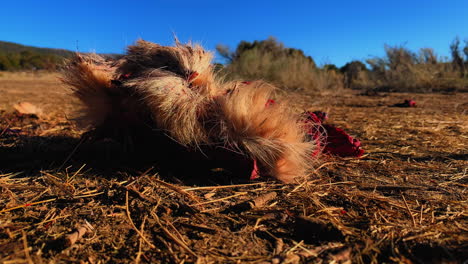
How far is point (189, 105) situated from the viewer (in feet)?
5.28

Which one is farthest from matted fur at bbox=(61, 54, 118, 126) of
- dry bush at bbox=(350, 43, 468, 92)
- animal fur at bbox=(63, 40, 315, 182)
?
dry bush at bbox=(350, 43, 468, 92)

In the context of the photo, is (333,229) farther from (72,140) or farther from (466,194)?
(72,140)

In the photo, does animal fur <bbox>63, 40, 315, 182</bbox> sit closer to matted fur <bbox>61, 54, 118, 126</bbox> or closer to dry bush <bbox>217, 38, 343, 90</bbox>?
matted fur <bbox>61, 54, 118, 126</bbox>

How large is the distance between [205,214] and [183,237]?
0.68ft

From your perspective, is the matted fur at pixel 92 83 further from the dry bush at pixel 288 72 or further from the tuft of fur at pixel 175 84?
the dry bush at pixel 288 72

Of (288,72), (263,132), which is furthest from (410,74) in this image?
(263,132)

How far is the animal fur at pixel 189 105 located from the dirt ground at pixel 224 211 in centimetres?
22

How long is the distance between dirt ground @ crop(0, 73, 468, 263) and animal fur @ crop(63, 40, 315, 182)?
22cm

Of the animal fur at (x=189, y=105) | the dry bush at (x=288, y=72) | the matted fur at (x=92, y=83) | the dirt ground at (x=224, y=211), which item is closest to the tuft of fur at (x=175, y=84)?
the animal fur at (x=189, y=105)

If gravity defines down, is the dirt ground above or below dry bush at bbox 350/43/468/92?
below

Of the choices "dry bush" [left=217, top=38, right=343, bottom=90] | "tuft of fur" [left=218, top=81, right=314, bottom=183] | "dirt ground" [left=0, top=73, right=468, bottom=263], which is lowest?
"dirt ground" [left=0, top=73, right=468, bottom=263]

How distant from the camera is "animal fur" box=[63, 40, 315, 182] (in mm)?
1588

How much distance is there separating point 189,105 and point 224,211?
603 mm

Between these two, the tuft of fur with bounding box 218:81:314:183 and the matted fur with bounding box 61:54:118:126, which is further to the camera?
the matted fur with bounding box 61:54:118:126
